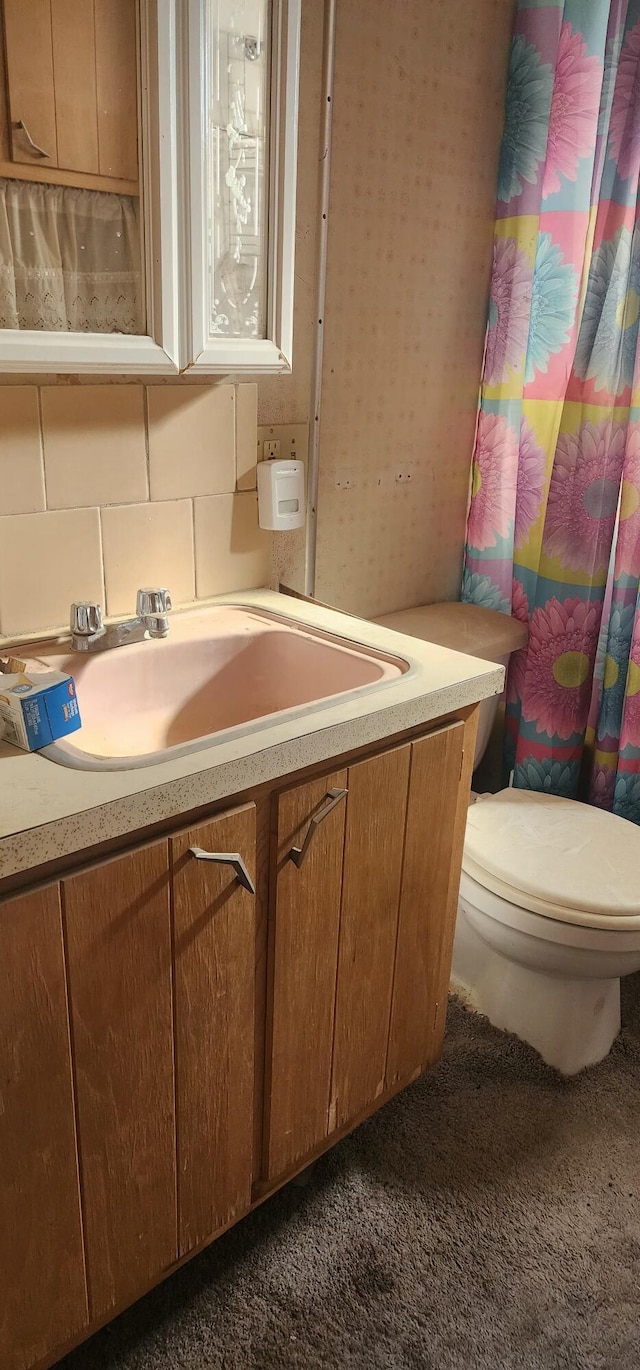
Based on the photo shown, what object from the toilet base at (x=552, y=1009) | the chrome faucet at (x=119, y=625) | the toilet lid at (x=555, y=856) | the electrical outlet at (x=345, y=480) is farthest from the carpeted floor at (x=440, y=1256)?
the electrical outlet at (x=345, y=480)

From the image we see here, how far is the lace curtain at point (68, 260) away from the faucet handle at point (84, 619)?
1.12ft

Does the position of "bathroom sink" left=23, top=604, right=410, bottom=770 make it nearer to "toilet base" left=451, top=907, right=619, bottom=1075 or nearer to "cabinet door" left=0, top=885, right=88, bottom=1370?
"cabinet door" left=0, top=885, right=88, bottom=1370

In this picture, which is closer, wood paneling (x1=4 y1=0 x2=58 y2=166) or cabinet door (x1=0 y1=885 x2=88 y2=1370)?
cabinet door (x1=0 y1=885 x2=88 y2=1370)

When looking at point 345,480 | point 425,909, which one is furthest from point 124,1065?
point 345,480

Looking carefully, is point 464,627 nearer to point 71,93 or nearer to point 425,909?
point 425,909

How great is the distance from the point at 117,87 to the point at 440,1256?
1.53 meters

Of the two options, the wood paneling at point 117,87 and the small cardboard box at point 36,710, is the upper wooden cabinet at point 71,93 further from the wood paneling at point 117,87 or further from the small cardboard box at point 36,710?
the small cardboard box at point 36,710

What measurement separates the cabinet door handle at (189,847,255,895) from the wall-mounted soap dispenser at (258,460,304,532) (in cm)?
68

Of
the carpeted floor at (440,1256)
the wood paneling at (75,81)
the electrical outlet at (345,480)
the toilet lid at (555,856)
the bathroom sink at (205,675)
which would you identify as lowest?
the carpeted floor at (440,1256)

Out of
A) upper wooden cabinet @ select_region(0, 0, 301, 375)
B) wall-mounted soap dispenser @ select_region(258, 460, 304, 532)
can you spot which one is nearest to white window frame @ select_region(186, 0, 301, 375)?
upper wooden cabinet @ select_region(0, 0, 301, 375)

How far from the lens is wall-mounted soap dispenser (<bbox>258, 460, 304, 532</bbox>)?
155 cm

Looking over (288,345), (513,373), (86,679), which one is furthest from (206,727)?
(513,373)

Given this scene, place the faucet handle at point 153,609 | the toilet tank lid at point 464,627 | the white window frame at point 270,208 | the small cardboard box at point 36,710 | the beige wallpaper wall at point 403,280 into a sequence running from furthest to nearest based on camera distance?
the toilet tank lid at point 464,627, the beige wallpaper wall at point 403,280, the faucet handle at point 153,609, the white window frame at point 270,208, the small cardboard box at point 36,710

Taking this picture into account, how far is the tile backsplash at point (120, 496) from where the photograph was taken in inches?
50.6
